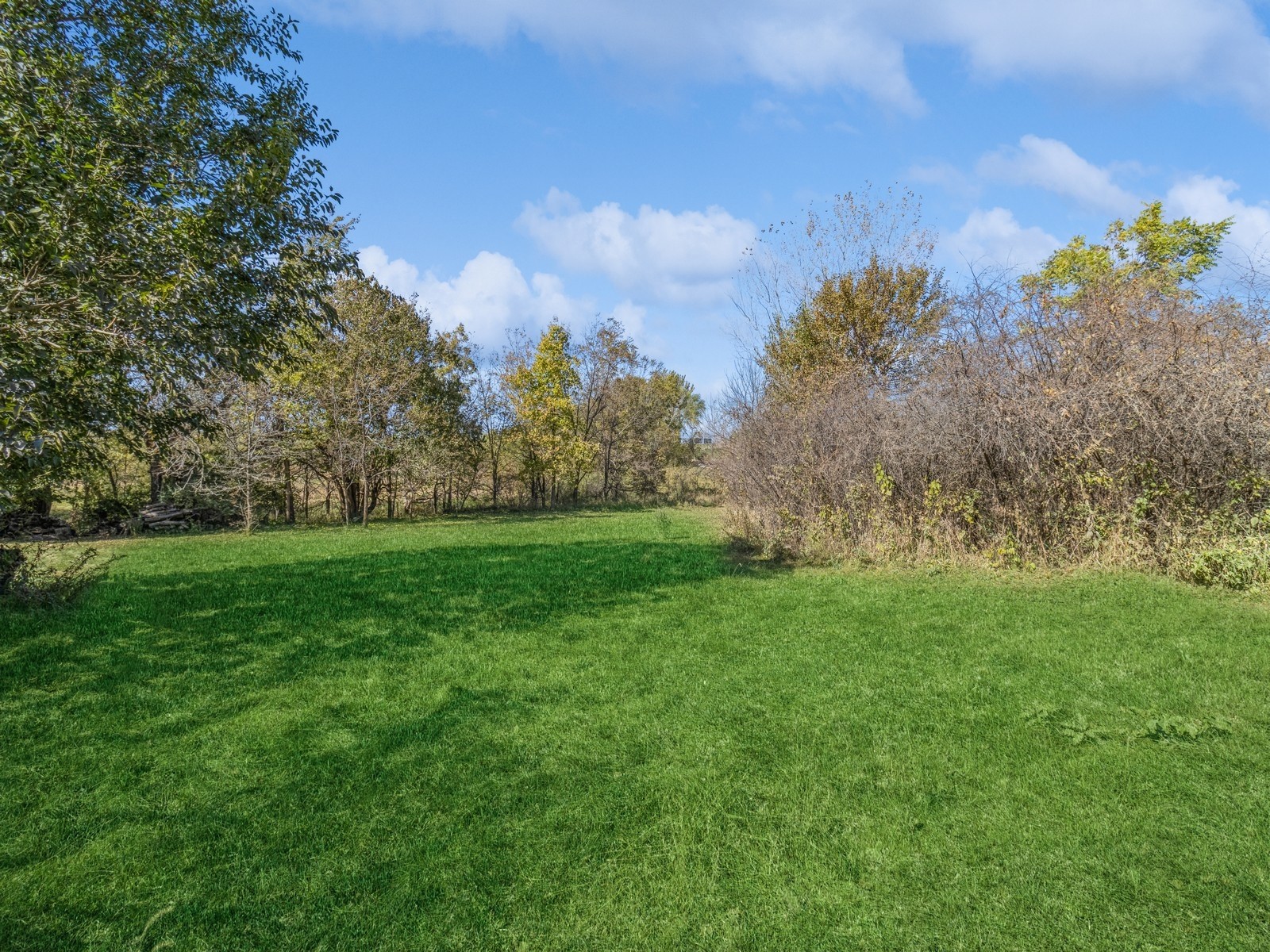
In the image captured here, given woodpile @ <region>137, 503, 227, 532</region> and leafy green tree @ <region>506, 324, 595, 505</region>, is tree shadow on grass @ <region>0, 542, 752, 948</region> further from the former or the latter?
leafy green tree @ <region>506, 324, 595, 505</region>

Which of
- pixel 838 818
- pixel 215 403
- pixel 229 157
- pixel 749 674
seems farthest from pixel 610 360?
pixel 838 818

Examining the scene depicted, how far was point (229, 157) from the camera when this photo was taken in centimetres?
764

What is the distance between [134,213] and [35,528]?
49.9ft

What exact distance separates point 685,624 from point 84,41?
8.87 meters

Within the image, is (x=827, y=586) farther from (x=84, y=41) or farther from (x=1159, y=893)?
(x=84, y=41)

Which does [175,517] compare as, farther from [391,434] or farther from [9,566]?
[9,566]

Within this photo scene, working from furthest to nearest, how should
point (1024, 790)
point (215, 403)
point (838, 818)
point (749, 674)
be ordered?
point (215, 403), point (749, 674), point (1024, 790), point (838, 818)

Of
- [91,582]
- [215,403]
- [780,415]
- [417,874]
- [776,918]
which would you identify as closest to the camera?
[776,918]

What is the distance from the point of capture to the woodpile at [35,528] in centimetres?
1577

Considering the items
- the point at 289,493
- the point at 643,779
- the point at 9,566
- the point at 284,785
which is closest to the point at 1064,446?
the point at 643,779

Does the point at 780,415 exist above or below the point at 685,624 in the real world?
above

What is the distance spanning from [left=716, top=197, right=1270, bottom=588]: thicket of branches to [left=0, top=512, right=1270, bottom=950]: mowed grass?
1486 millimetres

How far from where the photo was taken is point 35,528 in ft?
55.5

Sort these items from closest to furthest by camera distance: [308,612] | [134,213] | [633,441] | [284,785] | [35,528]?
[284,785], [134,213], [308,612], [35,528], [633,441]
